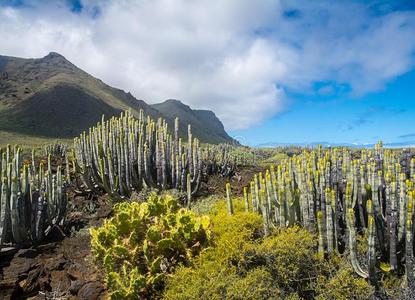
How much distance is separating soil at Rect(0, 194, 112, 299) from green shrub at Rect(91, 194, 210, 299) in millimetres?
377

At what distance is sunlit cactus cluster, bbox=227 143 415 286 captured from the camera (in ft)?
16.1

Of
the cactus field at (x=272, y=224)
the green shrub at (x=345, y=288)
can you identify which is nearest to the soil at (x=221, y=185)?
the cactus field at (x=272, y=224)

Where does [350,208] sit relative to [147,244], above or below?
above

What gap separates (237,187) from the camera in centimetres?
1143

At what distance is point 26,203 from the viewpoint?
778 centimetres

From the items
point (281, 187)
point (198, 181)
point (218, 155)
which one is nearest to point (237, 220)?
point (281, 187)

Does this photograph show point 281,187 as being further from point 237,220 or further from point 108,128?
point 108,128

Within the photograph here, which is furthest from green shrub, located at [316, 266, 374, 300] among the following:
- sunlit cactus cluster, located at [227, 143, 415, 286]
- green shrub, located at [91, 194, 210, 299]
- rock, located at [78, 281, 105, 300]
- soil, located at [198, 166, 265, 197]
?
soil, located at [198, 166, 265, 197]

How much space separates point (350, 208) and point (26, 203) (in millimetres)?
6176

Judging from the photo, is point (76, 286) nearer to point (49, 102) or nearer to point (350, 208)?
point (350, 208)

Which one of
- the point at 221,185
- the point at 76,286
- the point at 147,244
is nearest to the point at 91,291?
the point at 76,286

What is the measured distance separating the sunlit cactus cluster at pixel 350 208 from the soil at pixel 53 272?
2.74 metres

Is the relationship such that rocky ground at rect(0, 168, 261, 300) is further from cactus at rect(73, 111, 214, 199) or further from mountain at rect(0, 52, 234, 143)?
mountain at rect(0, 52, 234, 143)

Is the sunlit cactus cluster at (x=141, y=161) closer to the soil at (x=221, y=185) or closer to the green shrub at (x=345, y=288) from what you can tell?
the soil at (x=221, y=185)
